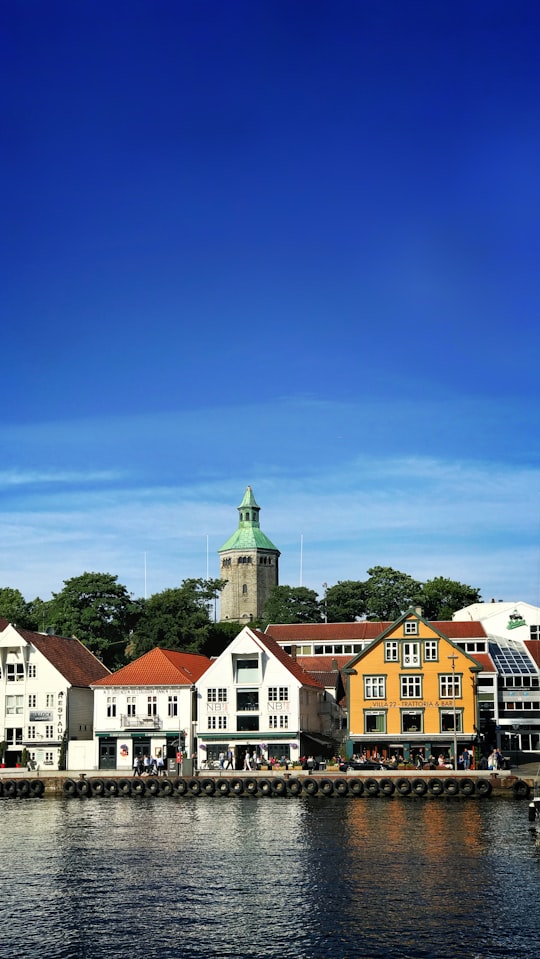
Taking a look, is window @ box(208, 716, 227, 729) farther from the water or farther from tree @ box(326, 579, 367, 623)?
tree @ box(326, 579, 367, 623)

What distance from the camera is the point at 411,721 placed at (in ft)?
330

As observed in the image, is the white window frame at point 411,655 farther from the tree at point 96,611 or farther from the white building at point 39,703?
the tree at point 96,611

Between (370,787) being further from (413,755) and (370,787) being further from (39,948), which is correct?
(39,948)

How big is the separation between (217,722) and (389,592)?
244 feet

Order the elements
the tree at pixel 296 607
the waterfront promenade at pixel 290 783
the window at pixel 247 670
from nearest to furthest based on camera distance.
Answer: the waterfront promenade at pixel 290 783
the window at pixel 247 670
the tree at pixel 296 607

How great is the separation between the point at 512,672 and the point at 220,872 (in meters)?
80.5

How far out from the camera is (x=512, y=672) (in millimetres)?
122000

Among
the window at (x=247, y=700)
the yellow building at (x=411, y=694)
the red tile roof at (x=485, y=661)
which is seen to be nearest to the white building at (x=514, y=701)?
the red tile roof at (x=485, y=661)

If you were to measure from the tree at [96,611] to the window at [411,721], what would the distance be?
158ft

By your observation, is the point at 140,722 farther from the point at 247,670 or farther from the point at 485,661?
the point at 485,661

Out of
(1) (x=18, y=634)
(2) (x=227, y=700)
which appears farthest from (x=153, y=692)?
(1) (x=18, y=634)

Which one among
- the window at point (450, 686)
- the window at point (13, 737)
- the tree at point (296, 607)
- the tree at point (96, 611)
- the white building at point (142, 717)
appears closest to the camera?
the window at point (450, 686)

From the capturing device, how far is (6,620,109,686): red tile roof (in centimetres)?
10944

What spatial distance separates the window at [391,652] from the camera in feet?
336
